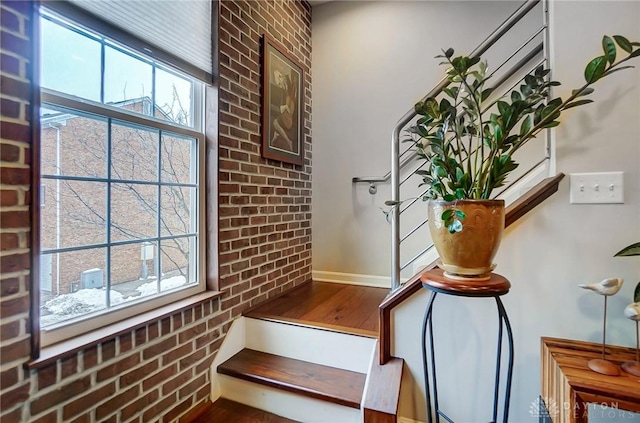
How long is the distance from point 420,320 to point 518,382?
46 centimetres

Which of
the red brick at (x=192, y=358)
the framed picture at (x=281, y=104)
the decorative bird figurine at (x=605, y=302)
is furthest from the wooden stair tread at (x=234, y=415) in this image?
the framed picture at (x=281, y=104)

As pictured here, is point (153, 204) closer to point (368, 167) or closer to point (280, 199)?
point (280, 199)

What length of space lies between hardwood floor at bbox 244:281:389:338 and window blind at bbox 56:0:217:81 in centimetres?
147

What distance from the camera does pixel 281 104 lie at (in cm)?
244

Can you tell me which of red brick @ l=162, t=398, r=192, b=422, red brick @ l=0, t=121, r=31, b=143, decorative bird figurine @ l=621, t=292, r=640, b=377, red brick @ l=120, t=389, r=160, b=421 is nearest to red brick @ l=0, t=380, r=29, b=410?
red brick @ l=120, t=389, r=160, b=421

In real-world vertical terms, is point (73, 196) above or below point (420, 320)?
above

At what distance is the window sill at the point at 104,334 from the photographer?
105cm

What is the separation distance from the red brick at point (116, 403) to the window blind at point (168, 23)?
149 centimetres

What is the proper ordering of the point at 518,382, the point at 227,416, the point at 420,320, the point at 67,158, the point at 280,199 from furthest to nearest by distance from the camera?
the point at 280,199, the point at 227,416, the point at 420,320, the point at 518,382, the point at 67,158

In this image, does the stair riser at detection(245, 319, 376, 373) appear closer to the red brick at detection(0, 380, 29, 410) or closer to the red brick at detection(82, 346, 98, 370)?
the red brick at detection(82, 346, 98, 370)

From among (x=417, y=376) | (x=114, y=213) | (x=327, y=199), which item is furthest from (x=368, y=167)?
(x=114, y=213)

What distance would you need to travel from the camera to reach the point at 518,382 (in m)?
1.35

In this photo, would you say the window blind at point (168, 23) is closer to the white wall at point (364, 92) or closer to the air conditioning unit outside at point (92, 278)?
the air conditioning unit outside at point (92, 278)

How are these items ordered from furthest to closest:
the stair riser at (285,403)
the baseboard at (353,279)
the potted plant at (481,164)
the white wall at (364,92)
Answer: the baseboard at (353,279)
the white wall at (364,92)
the stair riser at (285,403)
the potted plant at (481,164)
